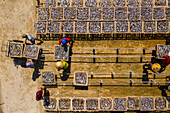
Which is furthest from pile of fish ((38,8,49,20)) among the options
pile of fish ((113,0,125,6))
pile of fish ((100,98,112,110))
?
pile of fish ((100,98,112,110))

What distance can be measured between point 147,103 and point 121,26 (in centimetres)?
665

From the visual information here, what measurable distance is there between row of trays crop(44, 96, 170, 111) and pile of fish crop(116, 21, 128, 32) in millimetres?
5587

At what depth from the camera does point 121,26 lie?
10117 millimetres

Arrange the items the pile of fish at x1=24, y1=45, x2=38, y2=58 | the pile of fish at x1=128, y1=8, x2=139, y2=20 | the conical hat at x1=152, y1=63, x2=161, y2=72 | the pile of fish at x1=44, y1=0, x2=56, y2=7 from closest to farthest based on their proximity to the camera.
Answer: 1. the conical hat at x1=152, y1=63, x2=161, y2=72
2. the pile of fish at x1=128, y1=8, x2=139, y2=20
3. the pile of fish at x1=24, y1=45, x2=38, y2=58
4. the pile of fish at x1=44, y1=0, x2=56, y2=7

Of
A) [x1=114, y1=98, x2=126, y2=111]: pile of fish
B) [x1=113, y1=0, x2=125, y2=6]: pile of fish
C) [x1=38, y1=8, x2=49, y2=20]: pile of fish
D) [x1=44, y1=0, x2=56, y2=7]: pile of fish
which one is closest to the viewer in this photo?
[x1=114, y1=98, x2=126, y2=111]: pile of fish

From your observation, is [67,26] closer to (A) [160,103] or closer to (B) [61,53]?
(B) [61,53]

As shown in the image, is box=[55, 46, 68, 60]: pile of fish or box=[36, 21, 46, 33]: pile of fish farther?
box=[36, 21, 46, 33]: pile of fish

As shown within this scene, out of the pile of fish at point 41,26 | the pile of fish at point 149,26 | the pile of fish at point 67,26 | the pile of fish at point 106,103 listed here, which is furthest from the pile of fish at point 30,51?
the pile of fish at point 149,26

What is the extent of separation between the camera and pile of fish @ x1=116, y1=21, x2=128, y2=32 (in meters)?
10.1

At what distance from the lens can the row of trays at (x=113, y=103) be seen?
9898 millimetres

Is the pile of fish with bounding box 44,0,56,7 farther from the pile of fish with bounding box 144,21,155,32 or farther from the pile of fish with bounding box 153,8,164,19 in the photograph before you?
the pile of fish with bounding box 153,8,164,19

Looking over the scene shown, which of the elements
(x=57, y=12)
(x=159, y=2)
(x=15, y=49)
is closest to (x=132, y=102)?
(x=159, y=2)

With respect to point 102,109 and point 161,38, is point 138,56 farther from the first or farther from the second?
point 102,109

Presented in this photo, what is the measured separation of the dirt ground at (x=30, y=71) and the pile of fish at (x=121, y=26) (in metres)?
1.26
